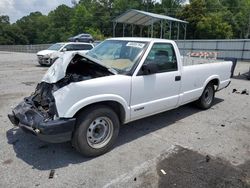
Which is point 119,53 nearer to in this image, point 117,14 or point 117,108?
point 117,108

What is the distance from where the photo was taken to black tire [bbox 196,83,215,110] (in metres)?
6.10

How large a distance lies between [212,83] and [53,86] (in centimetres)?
439

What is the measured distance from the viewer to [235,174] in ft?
10.9

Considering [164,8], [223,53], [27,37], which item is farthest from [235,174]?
[27,37]

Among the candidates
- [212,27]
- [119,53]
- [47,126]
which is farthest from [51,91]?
[212,27]

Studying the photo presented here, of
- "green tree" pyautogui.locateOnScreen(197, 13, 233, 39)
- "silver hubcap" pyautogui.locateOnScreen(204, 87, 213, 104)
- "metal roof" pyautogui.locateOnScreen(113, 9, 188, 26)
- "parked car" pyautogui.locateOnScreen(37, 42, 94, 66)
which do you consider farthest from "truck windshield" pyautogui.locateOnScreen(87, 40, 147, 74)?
"green tree" pyautogui.locateOnScreen(197, 13, 233, 39)

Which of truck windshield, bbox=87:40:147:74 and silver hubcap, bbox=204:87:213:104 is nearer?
truck windshield, bbox=87:40:147:74

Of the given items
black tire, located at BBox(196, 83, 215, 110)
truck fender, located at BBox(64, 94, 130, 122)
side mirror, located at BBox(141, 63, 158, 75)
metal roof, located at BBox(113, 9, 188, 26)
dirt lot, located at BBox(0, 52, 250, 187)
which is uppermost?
metal roof, located at BBox(113, 9, 188, 26)

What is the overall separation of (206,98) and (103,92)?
12.3 feet

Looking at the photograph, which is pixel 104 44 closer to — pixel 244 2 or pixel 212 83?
pixel 212 83

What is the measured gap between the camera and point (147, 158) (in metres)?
3.68

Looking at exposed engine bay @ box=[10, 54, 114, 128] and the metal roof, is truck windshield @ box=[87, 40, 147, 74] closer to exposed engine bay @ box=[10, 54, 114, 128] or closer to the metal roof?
exposed engine bay @ box=[10, 54, 114, 128]

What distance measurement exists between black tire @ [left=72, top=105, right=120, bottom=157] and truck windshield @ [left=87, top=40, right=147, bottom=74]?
Answer: 82 cm

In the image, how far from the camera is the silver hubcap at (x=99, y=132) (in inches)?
142
